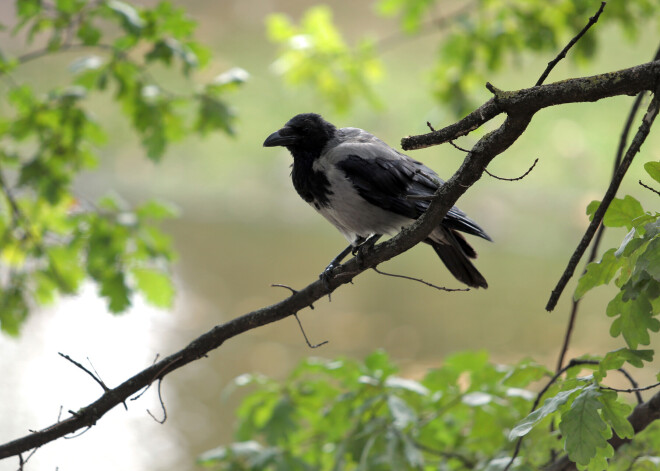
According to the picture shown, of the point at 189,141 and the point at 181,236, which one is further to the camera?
the point at 189,141

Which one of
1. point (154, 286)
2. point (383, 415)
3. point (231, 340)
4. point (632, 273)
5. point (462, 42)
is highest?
point (231, 340)

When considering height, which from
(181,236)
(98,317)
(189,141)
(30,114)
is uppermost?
(189,141)

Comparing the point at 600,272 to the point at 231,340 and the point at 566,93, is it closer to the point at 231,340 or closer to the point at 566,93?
the point at 566,93

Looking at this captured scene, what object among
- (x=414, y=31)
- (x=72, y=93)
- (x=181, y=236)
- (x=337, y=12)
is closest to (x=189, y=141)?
(x=181, y=236)

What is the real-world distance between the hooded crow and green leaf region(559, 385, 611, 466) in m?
1.11

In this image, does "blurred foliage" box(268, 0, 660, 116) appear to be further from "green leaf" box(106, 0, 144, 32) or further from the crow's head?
"green leaf" box(106, 0, 144, 32)

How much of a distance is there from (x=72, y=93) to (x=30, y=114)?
0.86ft

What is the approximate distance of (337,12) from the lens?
606 inches

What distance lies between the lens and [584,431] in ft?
5.05

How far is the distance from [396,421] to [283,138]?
1.18 metres

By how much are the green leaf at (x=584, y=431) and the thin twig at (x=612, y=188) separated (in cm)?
22

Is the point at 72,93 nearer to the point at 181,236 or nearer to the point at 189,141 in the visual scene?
the point at 181,236

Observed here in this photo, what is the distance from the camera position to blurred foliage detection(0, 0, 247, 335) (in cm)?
338

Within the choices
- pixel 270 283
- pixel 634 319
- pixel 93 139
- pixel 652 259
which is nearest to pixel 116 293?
pixel 93 139
